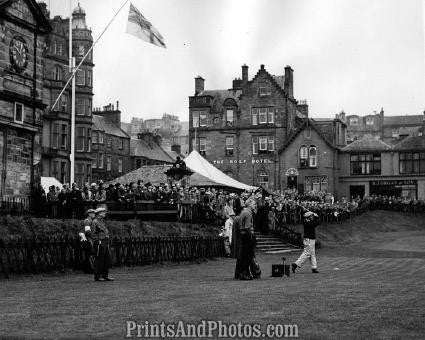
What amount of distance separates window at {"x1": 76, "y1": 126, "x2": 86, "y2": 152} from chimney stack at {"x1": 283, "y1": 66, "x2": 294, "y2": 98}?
21528 millimetres

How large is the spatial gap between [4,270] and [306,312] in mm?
11057

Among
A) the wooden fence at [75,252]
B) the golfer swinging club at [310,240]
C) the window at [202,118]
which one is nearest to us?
the wooden fence at [75,252]

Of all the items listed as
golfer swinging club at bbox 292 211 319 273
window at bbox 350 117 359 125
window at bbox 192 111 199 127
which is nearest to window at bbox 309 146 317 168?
window at bbox 192 111 199 127

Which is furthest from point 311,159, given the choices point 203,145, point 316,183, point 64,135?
point 64,135

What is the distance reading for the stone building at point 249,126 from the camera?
7050 centimetres

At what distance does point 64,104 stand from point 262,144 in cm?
2138

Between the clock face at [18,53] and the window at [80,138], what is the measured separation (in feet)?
98.3

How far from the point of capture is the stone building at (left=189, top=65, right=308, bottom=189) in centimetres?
7050

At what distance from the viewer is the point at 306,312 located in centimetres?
1120

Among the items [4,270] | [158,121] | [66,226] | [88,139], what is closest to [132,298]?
[4,270]

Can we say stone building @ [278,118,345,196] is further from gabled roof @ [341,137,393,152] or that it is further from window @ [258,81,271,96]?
window @ [258,81,271,96]

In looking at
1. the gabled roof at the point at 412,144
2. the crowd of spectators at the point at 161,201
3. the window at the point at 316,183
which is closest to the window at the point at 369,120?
the gabled roof at the point at 412,144

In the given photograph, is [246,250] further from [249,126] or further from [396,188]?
[396,188]

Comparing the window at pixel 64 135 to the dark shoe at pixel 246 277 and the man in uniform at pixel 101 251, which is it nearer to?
the man in uniform at pixel 101 251
